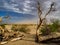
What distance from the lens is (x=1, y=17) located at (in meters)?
22.9

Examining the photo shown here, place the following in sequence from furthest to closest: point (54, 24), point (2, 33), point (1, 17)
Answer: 1. point (54, 24)
2. point (1, 17)
3. point (2, 33)

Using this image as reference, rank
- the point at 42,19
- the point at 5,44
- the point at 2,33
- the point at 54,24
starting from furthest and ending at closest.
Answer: the point at 54,24, the point at 2,33, the point at 42,19, the point at 5,44

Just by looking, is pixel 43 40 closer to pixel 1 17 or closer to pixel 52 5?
pixel 52 5

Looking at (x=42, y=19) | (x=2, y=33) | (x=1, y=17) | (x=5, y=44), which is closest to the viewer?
(x=5, y=44)

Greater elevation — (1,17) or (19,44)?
(1,17)

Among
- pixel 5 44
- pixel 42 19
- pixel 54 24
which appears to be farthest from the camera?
pixel 54 24

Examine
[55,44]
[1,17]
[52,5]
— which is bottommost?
[55,44]

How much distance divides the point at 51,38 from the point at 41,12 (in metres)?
3.27

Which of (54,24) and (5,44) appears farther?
(54,24)

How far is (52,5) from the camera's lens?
762 inches

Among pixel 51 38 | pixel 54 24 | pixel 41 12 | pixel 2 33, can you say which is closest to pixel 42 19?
pixel 41 12

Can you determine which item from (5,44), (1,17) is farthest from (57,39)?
(1,17)

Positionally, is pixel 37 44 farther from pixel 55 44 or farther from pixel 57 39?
pixel 57 39

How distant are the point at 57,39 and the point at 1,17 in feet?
27.2
